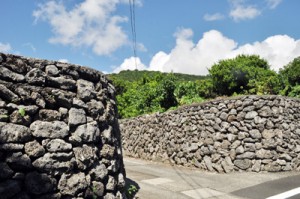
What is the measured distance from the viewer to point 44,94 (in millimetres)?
4781

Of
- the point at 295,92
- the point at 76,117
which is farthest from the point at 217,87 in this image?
the point at 76,117

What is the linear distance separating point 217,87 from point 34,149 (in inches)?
690

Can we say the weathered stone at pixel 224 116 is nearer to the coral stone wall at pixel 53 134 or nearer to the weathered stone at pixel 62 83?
the coral stone wall at pixel 53 134

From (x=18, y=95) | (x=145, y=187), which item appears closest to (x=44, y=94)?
(x=18, y=95)

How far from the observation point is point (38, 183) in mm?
4355

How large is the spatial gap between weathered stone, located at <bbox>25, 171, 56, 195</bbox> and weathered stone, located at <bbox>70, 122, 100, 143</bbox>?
709 mm

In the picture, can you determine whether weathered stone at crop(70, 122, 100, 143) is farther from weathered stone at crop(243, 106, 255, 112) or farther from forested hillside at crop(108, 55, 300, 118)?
forested hillside at crop(108, 55, 300, 118)

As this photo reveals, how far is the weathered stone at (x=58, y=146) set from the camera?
4574mm

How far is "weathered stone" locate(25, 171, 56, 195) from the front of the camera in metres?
4.30

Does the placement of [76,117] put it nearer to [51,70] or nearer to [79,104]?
[79,104]

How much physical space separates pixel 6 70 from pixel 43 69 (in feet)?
1.94

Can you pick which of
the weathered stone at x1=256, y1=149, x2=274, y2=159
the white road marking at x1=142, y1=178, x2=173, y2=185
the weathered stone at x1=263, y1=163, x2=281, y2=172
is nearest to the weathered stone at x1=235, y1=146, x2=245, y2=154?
the weathered stone at x1=256, y1=149, x2=274, y2=159

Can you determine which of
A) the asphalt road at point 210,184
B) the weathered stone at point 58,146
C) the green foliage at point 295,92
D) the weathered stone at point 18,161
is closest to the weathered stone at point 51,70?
the weathered stone at point 58,146

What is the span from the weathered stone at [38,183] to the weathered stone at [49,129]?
0.57m
